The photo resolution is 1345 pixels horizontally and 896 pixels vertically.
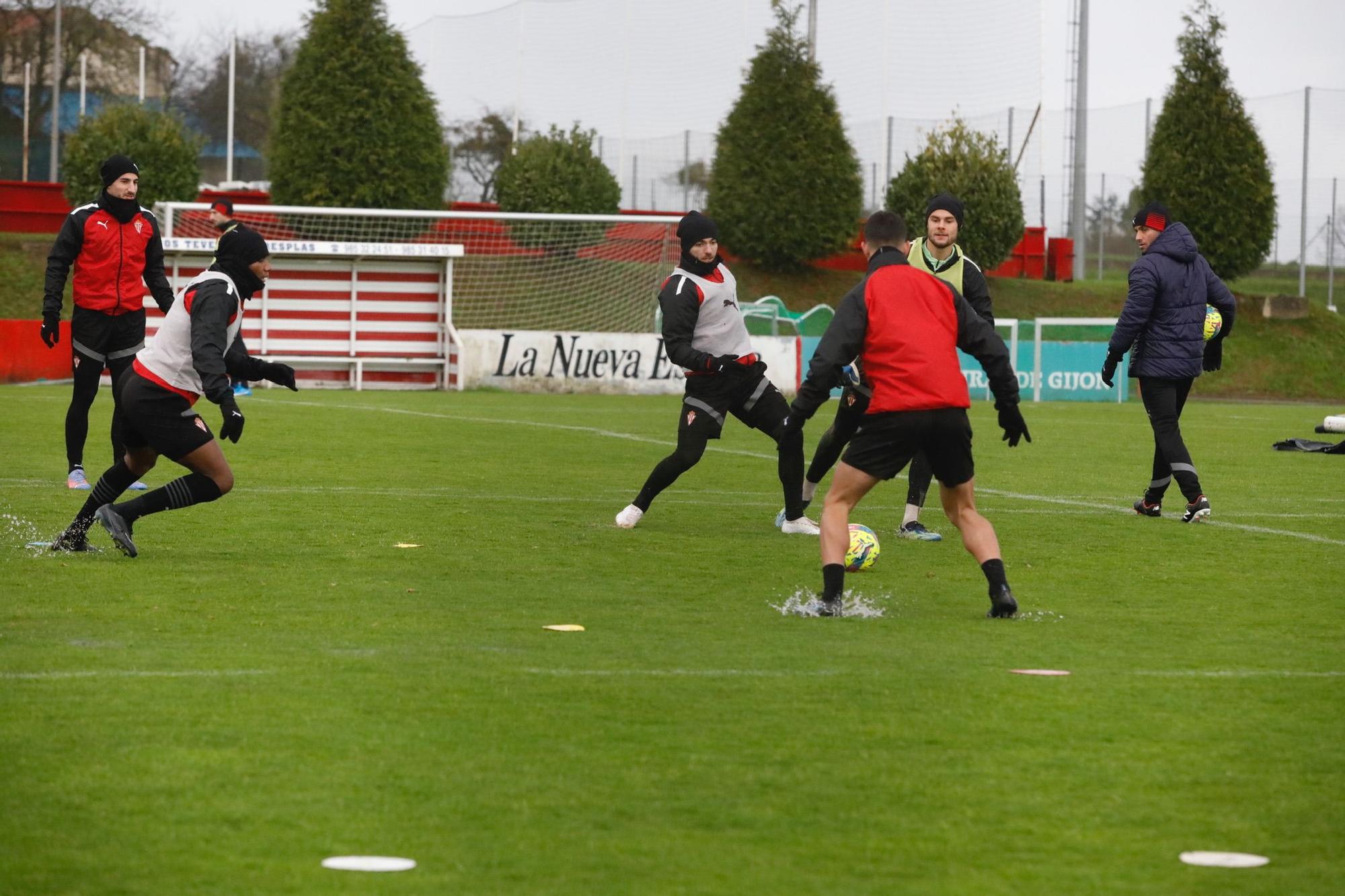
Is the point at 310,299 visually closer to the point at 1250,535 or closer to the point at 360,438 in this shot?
the point at 360,438

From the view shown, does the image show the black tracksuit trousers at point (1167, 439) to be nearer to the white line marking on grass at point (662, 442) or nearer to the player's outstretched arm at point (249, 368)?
the white line marking on grass at point (662, 442)

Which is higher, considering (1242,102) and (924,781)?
(1242,102)

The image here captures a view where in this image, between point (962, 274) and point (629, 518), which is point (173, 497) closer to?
point (629, 518)

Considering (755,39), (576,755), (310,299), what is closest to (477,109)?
(755,39)

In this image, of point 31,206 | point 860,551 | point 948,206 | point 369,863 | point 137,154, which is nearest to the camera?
point 369,863

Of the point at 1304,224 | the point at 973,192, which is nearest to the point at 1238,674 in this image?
the point at 973,192

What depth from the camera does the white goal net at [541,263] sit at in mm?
31922

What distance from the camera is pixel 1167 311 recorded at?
12.2m

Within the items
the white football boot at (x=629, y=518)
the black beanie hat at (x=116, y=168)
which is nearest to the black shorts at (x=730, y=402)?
the white football boot at (x=629, y=518)

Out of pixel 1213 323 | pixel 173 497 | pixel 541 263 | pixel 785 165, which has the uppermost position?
pixel 785 165

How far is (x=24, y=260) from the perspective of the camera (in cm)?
3391

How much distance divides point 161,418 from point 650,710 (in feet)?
13.0

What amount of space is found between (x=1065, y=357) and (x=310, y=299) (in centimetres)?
1273

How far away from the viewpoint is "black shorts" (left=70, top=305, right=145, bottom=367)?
39.3 ft
